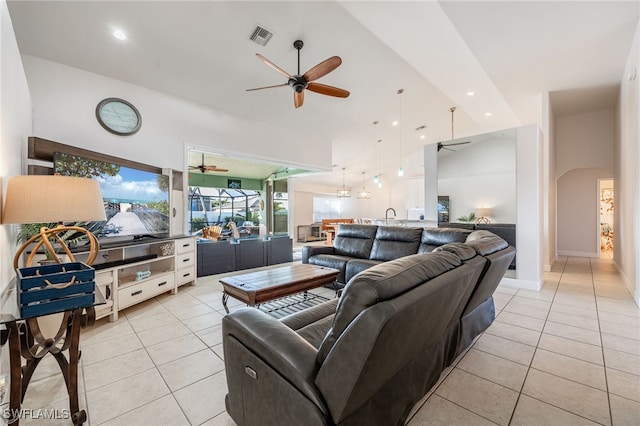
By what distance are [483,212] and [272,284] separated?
13.4ft

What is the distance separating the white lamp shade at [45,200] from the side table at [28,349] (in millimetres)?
472

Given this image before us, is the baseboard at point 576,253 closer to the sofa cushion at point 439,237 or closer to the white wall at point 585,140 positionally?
the white wall at point 585,140

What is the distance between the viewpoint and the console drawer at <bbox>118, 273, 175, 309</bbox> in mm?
2955

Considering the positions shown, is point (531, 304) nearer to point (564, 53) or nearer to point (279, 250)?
point (564, 53)

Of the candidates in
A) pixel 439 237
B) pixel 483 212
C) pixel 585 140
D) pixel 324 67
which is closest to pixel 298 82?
pixel 324 67

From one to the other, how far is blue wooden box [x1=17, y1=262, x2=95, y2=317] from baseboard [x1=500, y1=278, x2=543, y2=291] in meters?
4.93

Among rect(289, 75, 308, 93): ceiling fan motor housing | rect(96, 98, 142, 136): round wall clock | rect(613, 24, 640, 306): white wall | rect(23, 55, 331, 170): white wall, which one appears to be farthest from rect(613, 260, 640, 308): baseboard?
rect(96, 98, 142, 136): round wall clock

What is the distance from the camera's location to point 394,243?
3.88 metres

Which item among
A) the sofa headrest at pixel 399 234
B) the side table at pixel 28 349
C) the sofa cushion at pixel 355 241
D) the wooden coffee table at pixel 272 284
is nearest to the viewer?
the side table at pixel 28 349

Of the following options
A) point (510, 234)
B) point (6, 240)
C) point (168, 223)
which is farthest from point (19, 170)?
point (510, 234)

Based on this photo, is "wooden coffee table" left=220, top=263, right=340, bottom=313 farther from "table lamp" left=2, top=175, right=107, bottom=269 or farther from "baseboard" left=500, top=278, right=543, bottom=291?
"baseboard" left=500, top=278, right=543, bottom=291

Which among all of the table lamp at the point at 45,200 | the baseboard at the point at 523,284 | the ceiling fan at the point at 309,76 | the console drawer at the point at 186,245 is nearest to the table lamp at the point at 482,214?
the baseboard at the point at 523,284

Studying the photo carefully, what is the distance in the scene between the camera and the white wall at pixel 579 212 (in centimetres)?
638

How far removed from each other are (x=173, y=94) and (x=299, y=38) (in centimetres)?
216
